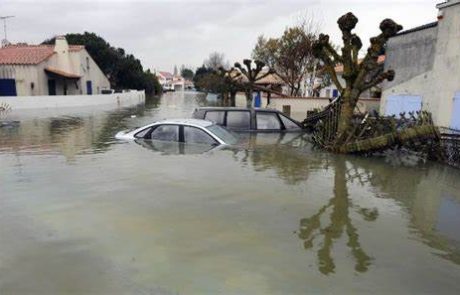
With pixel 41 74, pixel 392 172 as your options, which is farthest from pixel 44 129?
pixel 41 74

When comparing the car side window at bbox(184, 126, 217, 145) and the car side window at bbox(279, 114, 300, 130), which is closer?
the car side window at bbox(184, 126, 217, 145)

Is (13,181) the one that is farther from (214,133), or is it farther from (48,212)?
(214,133)

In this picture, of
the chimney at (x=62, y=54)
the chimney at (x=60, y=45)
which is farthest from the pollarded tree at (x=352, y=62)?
the chimney at (x=60, y=45)

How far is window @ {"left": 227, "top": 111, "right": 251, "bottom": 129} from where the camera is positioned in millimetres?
14039

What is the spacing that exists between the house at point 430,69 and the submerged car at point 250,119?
494cm

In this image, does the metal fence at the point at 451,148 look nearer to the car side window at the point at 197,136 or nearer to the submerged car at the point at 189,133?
the submerged car at the point at 189,133

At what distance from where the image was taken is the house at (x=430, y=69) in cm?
1382

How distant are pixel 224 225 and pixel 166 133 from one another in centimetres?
617

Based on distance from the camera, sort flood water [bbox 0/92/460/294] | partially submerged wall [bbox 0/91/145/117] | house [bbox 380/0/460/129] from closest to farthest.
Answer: flood water [bbox 0/92/460/294], house [bbox 380/0/460/129], partially submerged wall [bbox 0/91/145/117]

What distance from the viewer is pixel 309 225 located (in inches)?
255

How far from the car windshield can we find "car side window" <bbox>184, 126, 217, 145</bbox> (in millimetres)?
270

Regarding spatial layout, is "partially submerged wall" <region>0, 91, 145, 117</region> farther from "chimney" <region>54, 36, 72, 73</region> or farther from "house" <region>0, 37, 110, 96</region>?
"chimney" <region>54, 36, 72, 73</region>

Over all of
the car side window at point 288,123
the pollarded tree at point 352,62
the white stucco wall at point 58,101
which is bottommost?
the white stucco wall at point 58,101

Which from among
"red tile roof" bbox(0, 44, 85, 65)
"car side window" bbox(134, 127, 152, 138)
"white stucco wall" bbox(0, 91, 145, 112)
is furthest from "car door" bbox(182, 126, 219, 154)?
"red tile roof" bbox(0, 44, 85, 65)
